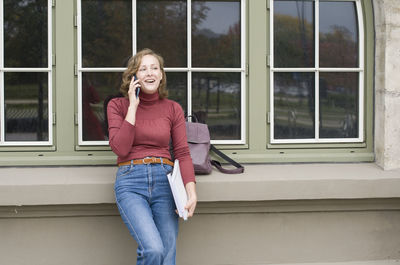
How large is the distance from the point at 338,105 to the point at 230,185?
3.62ft

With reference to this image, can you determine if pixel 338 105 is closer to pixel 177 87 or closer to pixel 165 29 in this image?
pixel 177 87

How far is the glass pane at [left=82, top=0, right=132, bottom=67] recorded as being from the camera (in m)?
3.75

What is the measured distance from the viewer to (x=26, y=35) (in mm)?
3723

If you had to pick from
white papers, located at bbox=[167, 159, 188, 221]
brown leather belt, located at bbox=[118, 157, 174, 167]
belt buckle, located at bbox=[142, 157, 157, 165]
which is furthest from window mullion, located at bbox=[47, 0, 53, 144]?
white papers, located at bbox=[167, 159, 188, 221]

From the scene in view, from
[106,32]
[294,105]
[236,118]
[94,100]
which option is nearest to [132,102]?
[94,100]

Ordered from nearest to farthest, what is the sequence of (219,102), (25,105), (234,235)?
(234,235), (25,105), (219,102)

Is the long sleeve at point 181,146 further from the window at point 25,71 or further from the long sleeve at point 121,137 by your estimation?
the window at point 25,71

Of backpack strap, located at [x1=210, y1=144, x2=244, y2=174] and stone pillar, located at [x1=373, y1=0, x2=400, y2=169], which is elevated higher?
stone pillar, located at [x1=373, y1=0, x2=400, y2=169]

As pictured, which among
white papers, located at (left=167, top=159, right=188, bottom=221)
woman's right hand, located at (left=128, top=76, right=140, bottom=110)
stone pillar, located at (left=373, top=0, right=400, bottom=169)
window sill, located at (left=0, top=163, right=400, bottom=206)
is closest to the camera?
white papers, located at (left=167, top=159, right=188, bottom=221)

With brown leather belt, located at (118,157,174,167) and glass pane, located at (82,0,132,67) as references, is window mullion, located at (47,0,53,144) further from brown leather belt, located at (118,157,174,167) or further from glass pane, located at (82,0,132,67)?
brown leather belt, located at (118,157,174,167)

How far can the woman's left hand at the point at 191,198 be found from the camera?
307 centimetres

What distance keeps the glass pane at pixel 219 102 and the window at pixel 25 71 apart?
106 cm

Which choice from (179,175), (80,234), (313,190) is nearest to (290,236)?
(313,190)

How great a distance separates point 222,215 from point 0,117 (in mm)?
1690
